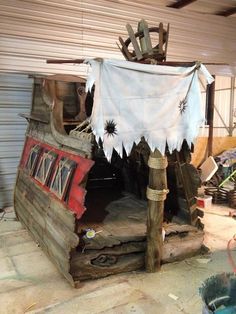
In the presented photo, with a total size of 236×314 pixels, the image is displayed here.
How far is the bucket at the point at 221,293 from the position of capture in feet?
7.55

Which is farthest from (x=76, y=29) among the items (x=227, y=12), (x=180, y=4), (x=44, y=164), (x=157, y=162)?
(x=227, y=12)

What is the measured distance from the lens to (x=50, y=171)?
375cm

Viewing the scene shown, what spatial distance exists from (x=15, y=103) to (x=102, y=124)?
313 centimetres

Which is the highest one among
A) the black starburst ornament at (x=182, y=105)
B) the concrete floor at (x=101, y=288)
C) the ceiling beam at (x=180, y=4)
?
the ceiling beam at (x=180, y=4)

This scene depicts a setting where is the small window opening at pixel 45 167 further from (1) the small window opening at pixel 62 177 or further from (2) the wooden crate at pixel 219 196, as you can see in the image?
(2) the wooden crate at pixel 219 196

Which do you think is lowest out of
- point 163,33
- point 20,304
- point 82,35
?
point 20,304

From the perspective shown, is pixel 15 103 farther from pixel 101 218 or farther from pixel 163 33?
pixel 163 33

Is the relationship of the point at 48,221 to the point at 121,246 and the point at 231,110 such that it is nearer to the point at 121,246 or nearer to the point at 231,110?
the point at 121,246

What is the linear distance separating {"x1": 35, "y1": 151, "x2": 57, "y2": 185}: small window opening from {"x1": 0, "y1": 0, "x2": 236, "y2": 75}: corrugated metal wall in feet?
6.77

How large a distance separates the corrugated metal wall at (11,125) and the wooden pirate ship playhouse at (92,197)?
0.64m

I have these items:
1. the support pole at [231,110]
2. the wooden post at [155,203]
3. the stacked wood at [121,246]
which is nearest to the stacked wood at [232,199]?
the stacked wood at [121,246]

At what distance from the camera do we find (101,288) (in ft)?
10.1

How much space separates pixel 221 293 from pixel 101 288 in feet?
3.94

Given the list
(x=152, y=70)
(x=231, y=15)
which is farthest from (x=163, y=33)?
(x=231, y=15)
